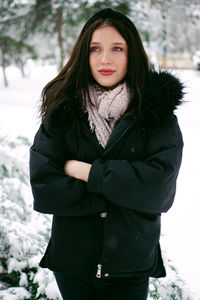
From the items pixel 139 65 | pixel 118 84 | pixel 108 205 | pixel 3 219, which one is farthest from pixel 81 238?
pixel 3 219

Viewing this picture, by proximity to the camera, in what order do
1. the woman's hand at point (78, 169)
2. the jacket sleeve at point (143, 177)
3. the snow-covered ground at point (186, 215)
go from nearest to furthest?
the jacket sleeve at point (143, 177) < the woman's hand at point (78, 169) < the snow-covered ground at point (186, 215)

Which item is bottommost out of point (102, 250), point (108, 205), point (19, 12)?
point (102, 250)

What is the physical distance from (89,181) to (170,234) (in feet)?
8.08

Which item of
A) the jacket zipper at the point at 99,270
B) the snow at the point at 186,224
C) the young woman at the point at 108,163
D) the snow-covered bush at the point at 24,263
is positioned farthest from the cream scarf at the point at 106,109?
the snow-covered bush at the point at 24,263

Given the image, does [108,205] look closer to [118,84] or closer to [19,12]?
[118,84]

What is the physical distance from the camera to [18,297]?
226cm

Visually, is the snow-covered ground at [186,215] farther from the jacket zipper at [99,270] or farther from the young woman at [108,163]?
the jacket zipper at [99,270]

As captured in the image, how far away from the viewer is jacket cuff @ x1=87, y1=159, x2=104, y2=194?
1320mm

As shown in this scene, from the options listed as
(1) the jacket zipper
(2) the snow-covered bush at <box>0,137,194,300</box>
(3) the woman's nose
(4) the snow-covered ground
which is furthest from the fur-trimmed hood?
(2) the snow-covered bush at <box>0,137,194,300</box>

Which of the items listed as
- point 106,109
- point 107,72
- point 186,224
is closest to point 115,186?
point 106,109

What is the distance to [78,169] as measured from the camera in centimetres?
141

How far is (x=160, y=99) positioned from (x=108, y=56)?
337 millimetres

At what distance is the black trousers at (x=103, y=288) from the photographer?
1.46 m

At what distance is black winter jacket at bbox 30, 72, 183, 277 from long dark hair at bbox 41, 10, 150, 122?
0.07 m
